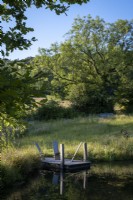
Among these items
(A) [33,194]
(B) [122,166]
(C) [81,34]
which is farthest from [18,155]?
(C) [81,34]

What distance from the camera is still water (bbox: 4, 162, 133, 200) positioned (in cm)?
1285

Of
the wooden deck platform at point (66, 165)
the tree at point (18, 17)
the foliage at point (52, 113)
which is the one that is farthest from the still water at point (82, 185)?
the foliage at point (52, 113)

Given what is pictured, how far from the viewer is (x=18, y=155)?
15.9 m

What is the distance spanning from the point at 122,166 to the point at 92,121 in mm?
13723

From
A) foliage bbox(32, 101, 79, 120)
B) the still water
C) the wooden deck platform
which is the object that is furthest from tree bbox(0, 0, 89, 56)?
foliage bbox(32, 101, 79, 120)

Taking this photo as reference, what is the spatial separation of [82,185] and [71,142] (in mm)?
7779

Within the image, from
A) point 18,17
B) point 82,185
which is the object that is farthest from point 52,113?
point 18,17

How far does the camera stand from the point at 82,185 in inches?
575

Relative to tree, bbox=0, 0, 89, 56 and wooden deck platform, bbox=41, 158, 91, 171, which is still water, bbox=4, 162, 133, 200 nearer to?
A: wooden deck platform, bbox=41, 158, 91, 171

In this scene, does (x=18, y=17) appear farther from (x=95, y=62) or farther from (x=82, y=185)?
(x=95, y=62)

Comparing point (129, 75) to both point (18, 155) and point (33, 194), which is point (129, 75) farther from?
point (33, 194)

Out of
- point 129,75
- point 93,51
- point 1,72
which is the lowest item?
point 1,72

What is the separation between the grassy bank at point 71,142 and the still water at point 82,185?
2.46ft

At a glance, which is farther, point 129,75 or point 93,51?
point 93,51
